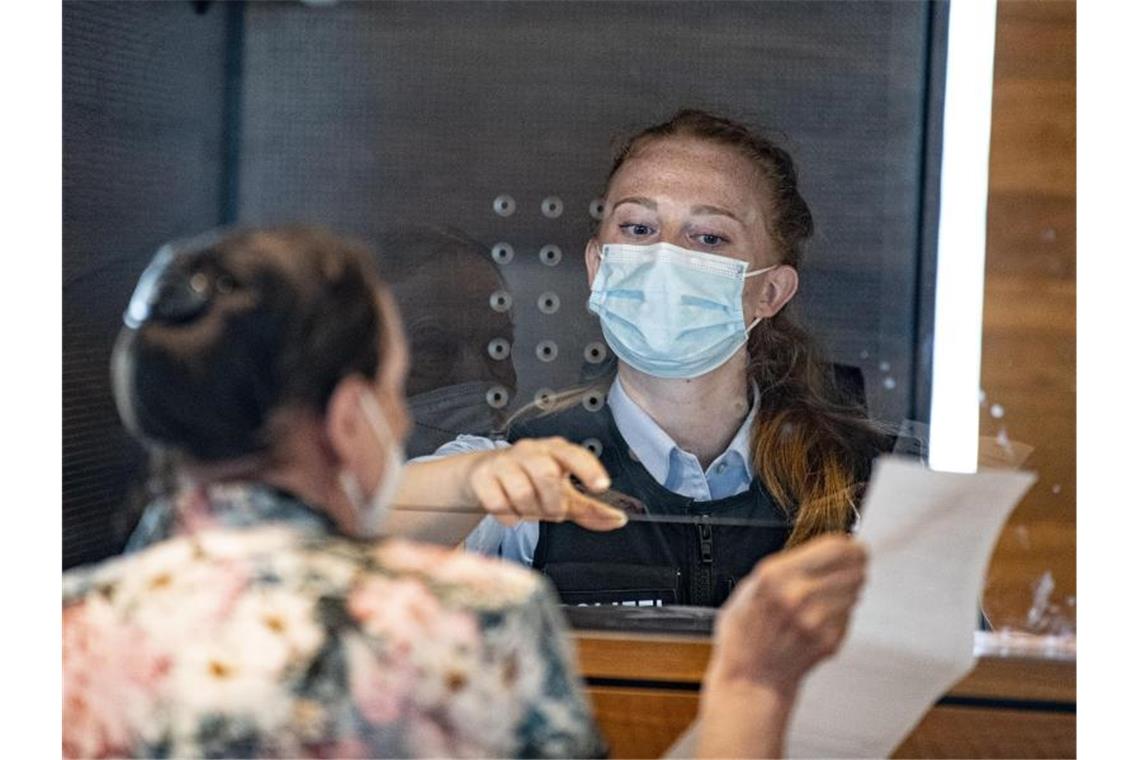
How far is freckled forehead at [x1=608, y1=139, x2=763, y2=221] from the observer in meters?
1.17

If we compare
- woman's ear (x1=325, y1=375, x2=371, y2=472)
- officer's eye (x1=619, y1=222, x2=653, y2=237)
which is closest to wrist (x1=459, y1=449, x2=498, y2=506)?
woman's ear (x1=325, y1=375, x2=371, y2=472)

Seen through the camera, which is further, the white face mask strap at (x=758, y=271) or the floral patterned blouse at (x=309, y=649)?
the white face mask strap at (x=758, y=271)

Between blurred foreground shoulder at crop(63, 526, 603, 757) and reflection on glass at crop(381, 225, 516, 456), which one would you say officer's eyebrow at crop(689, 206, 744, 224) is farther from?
blurred foreground shoulder at crop(63, 526, 603, 757)

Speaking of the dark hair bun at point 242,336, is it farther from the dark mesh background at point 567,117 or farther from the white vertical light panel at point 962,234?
the white vertical light panel at point 962,234

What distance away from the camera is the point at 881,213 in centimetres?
117

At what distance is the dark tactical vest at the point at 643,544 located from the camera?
45.7 inches

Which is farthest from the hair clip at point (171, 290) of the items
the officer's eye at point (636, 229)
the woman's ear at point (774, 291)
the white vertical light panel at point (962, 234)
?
the white vertical light panel at point (962, 234)

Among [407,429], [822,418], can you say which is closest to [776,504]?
[822,418]

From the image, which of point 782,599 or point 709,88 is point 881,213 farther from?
point 782,599

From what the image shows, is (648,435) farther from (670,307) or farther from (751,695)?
(751,695)

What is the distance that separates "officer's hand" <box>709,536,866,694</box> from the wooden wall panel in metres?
0.13

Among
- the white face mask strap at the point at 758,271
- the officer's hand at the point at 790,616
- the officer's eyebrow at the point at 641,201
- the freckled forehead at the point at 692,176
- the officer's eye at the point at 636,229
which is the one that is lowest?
the officer's hand at the point at 790,616

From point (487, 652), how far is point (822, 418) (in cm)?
36

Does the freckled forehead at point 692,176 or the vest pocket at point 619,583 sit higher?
the freckled forehead at point 692,176
